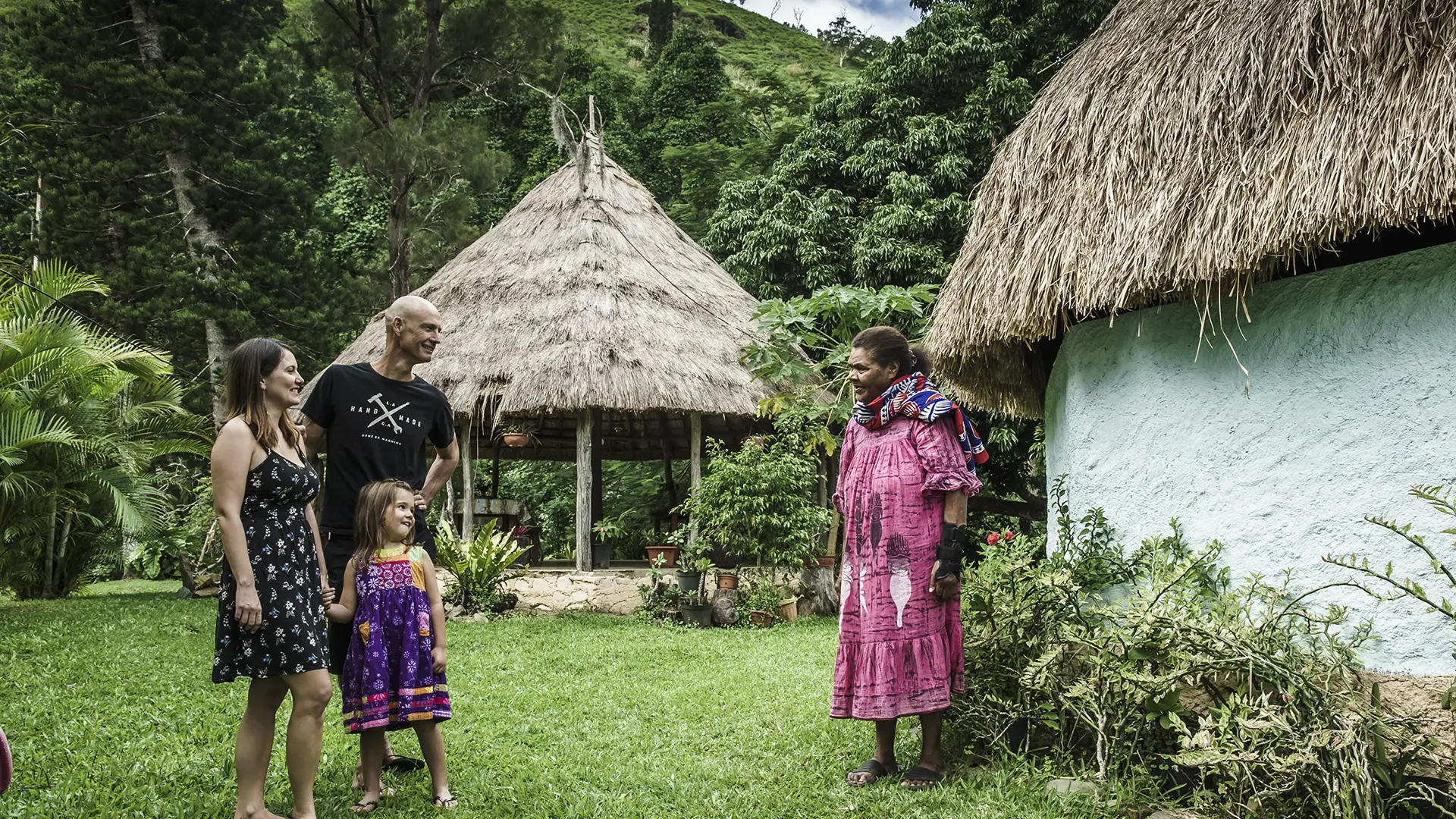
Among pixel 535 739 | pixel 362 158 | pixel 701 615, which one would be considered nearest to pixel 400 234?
pixel 362 158

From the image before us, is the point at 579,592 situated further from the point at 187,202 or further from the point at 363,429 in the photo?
the point at 187,202

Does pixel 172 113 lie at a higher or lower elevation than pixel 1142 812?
higher

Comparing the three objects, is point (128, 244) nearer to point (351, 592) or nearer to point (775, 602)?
point (775, 602)

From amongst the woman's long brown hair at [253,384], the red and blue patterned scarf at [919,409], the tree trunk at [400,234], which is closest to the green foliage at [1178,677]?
the red and blue patterned scarf at [919,409]

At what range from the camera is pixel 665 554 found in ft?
34.7

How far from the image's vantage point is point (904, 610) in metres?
3.65

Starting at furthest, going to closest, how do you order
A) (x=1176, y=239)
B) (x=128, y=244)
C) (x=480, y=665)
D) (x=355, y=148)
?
(x=128, y=244), (x=355, y=148), (x=480, y=665), (x=1176, y=239)

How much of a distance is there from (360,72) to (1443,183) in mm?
19088

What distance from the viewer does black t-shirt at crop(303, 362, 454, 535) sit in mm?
3451

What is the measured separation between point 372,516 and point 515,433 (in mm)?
7952

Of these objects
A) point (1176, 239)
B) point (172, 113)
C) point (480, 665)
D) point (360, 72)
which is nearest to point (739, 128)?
point (360, 72)

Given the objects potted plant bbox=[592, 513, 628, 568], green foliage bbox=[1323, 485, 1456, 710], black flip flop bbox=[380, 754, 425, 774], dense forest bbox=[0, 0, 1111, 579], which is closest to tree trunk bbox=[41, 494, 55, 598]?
dense forest bbox=[0, 0, 1111, 579]

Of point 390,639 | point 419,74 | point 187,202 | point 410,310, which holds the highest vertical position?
point 419,74

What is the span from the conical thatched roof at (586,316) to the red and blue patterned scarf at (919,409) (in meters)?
6.06
